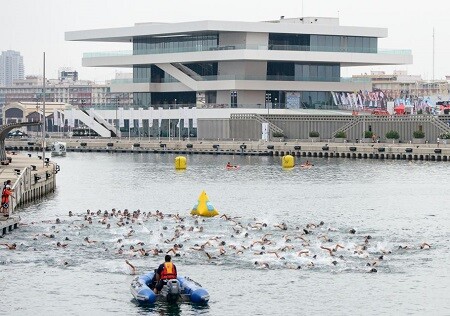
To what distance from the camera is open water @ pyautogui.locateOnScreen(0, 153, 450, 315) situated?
68.0 metres

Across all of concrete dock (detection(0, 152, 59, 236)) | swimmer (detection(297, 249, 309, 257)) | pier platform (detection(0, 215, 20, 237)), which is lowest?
swimmer (detection(297, 249, 309, 257))

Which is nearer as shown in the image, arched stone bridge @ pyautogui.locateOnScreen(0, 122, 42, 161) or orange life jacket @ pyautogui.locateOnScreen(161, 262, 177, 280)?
orange life jacket @ pyautogui.locateOnScreen(161, 262, 177, 280)

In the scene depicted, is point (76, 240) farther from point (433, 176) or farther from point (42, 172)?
point (433, 176)

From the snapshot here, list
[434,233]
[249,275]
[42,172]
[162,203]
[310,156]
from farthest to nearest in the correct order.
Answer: [310,156], [42,172], [162,203], [434,233], [249,275]

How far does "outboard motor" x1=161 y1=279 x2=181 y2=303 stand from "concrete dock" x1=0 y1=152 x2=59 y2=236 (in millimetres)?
23056

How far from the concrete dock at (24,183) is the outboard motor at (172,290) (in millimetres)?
23056

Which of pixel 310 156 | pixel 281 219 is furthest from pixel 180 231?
pixel 310 156

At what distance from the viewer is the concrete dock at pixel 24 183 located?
9264cm

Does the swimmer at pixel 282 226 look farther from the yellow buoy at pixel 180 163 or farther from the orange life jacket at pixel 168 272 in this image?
the yellow buoy at pixel 180 163

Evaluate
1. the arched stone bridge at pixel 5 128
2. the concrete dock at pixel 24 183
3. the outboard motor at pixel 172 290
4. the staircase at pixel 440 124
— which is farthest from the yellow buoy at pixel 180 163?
the outboard motor at pixel 172 290

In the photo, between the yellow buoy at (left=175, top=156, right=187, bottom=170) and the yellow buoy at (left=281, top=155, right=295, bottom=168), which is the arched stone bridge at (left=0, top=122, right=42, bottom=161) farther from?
the yellow buoy at (left=281, top=155, right=295, bottom=168)

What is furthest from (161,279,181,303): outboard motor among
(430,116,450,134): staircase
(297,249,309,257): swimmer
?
(430,116,450,134): staircase

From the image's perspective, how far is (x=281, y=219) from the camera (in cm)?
10362

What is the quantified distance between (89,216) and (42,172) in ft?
87.5
